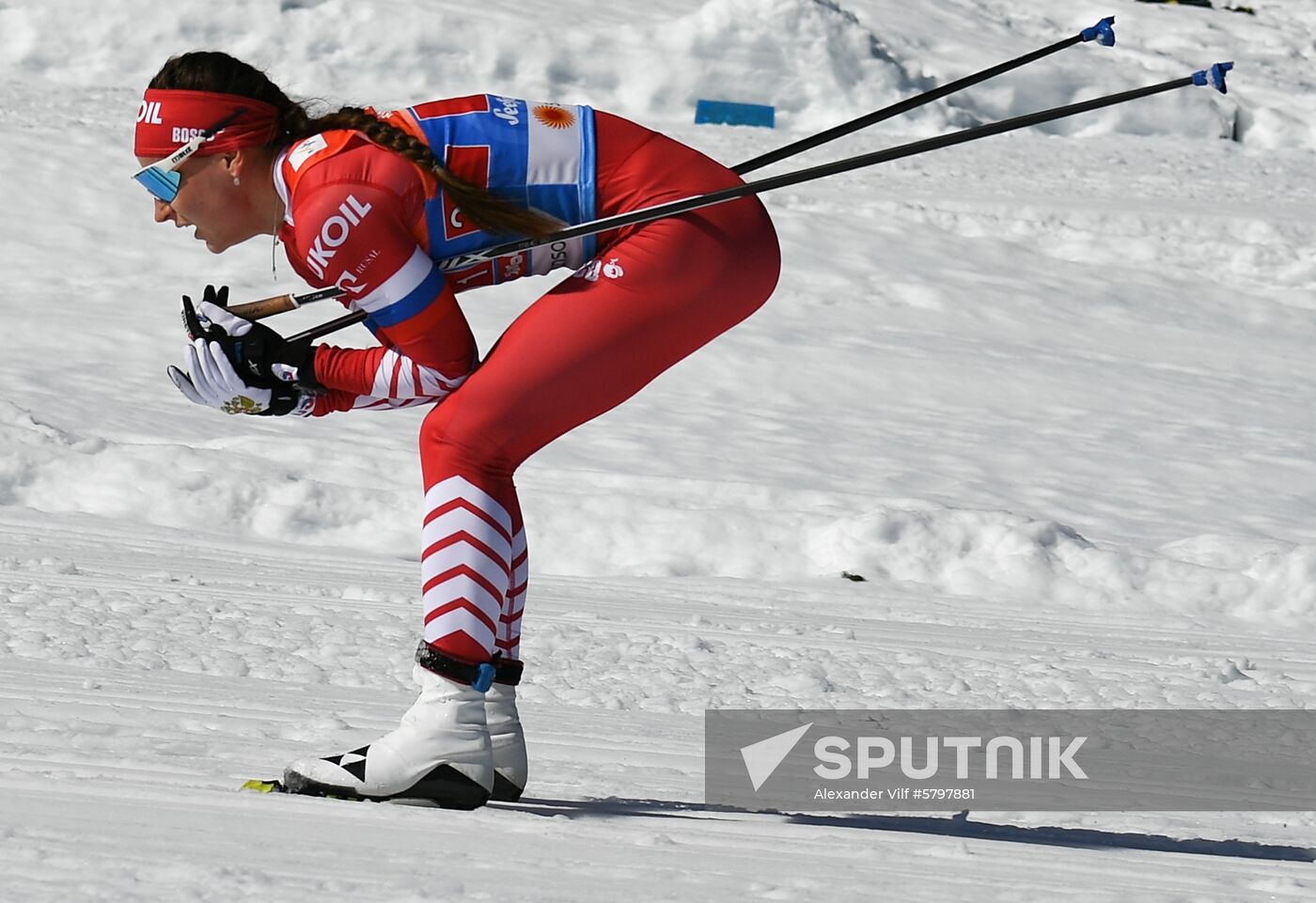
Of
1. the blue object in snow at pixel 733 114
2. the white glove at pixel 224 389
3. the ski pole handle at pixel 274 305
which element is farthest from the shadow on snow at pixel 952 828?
the blue object in snow at pixel 733 114

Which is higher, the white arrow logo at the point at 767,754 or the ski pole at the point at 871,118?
the ski pole at the point at 871,118

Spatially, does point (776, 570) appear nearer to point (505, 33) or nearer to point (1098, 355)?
point (1098, 355)

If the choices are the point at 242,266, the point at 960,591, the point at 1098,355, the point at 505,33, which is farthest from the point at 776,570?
the point at 505,33

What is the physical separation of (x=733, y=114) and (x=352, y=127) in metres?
12.4

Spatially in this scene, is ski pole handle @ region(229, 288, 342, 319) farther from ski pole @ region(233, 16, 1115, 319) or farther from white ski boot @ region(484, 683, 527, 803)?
white ski boot @ region(484, 683, 527, 803)

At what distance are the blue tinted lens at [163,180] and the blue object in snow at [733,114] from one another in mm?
12086

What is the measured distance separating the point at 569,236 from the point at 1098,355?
7547 millimetres

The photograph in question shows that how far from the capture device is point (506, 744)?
8.97ft

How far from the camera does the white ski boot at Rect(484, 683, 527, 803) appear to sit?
8.91 ft

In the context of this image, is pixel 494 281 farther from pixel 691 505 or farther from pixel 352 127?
pixel 691 505

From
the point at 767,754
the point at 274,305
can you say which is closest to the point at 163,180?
the point at 274,305

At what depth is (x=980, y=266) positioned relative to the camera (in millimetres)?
10938

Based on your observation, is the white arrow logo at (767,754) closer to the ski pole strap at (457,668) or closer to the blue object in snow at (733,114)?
the ski pole strap at (457,668)

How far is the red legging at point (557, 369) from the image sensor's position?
256 cm
